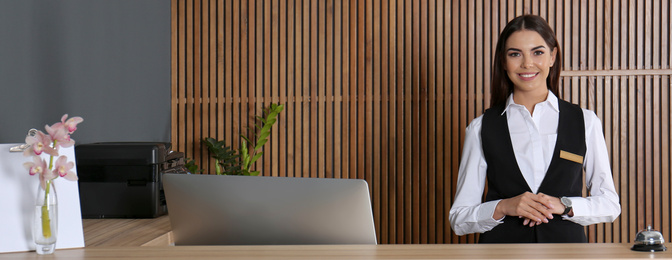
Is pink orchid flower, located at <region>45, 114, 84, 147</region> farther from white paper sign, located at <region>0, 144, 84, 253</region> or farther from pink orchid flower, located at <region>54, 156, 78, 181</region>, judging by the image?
white paper sign, located at <region>0, 144, 84, 253</region>

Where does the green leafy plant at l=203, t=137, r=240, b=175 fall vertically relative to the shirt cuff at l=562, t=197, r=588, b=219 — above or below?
above

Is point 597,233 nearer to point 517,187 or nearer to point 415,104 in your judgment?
point 415,104

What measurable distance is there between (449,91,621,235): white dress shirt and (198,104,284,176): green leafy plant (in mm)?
2035

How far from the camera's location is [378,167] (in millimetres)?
4516

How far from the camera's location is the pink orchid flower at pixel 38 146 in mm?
1636

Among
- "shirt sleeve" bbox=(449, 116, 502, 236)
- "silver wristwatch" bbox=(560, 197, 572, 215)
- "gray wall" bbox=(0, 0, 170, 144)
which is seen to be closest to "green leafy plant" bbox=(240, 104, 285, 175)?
"gray wall" bbox=(0, 0, 170, 144)

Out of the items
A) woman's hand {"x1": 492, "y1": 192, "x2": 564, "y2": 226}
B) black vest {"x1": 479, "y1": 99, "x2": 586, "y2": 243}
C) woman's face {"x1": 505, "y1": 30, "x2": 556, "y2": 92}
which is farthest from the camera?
A: woman's face {"x1": 505, "y1": 30, "x2": 556, "y2": 92}

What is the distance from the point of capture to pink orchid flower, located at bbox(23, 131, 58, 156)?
64.4 inches

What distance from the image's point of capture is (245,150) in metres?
4.41

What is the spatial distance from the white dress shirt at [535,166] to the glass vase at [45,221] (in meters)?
1.60

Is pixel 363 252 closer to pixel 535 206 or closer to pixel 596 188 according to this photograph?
pixel 535 206

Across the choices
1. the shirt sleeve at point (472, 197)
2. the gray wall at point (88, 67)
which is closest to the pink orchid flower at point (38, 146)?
the gray wall at point (88, 67)

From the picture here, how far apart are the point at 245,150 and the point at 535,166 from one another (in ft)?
7.89

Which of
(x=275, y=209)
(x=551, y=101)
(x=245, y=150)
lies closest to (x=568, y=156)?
(x=551, y=101)
